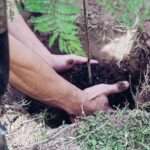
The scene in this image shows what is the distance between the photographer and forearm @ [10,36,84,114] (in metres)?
3.18

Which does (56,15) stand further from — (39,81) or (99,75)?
(99,75)

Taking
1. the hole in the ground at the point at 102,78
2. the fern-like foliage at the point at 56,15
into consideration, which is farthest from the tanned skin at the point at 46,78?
the fern-like foliage at the point at 56,15

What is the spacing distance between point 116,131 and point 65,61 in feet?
2.04

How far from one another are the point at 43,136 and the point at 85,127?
21 cm

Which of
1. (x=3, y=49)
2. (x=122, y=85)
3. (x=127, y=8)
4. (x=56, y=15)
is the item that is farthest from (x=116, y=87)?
(x=3, y=49)

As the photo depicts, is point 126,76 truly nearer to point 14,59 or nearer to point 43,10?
point 14,59

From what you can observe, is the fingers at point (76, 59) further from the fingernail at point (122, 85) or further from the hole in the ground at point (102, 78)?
the fingernail at point (122, 85)

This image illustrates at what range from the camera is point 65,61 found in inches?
143

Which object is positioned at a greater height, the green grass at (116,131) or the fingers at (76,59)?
the fingers at (76,59)

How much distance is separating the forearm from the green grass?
0.54 ft

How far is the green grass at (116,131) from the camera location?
3119 millimetres

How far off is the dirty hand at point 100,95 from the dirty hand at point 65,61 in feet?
0.59

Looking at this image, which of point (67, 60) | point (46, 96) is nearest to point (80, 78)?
point (67, 60)

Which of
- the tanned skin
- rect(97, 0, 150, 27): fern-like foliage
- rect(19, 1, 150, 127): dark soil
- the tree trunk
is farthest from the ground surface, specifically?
the tree trunk
